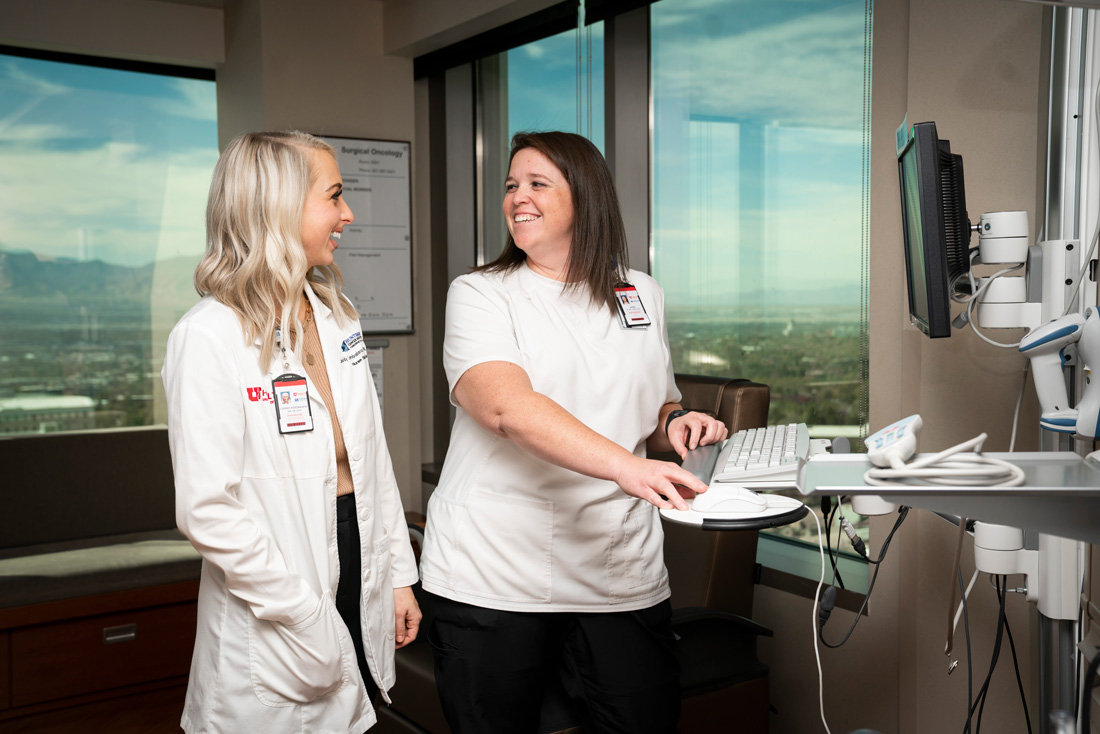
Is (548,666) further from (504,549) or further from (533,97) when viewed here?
(533,97)

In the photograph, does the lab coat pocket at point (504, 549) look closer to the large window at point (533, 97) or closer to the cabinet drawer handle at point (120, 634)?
the large window at point (533, 97)

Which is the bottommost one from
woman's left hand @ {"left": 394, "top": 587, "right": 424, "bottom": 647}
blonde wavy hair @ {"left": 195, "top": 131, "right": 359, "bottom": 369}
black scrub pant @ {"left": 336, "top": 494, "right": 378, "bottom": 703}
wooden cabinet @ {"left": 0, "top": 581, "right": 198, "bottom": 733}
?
wooden cabinet @ {"left": 0, "top": 581, "right": 198, "bottom": 733}

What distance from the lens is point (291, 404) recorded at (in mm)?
1464

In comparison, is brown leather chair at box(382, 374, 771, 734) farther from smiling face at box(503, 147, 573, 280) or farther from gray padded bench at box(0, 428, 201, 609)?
gray padded bench at box(0, 428, 201, 609)

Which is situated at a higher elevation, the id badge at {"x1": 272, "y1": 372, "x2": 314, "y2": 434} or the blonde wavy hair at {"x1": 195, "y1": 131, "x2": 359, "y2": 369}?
the blonde wavy hair at {"x1": 195, "y1": 131, "x2": 359, "y2": 369}

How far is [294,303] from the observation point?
1.53 metres

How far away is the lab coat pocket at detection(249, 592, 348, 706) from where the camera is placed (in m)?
1.43

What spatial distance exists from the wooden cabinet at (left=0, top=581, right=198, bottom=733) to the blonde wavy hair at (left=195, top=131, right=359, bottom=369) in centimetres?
218

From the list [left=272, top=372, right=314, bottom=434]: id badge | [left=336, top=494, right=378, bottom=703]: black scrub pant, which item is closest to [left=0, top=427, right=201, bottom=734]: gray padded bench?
[left=336, top=494, right=378, bottom=703]: black scrub pant

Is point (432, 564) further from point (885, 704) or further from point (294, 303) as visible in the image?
point (885, 704)

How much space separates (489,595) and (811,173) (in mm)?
1713

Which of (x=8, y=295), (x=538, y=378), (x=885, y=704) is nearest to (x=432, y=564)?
(x=538, y=378)

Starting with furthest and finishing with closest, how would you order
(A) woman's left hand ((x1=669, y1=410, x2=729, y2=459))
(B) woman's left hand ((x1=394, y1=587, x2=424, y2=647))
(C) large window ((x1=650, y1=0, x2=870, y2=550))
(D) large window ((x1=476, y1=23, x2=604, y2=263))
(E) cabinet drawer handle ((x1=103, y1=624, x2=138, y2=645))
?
(D) large window ((x1=476, y1=23, x2=604, y2=263)), (E) cabinet drawer handle ((x1=103, y1=624, x2=138, y2=645)), (C) large window ((x1=650, y1=0, x2=870, y2=550)), (B) woman's left hand ((x1=394, y1=587, x2=424, y2=647)), (A) woman's left hand ((x1=669, y1=410, x2=729, y2=459))

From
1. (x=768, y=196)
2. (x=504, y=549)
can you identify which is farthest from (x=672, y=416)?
(x=768, y=196)
